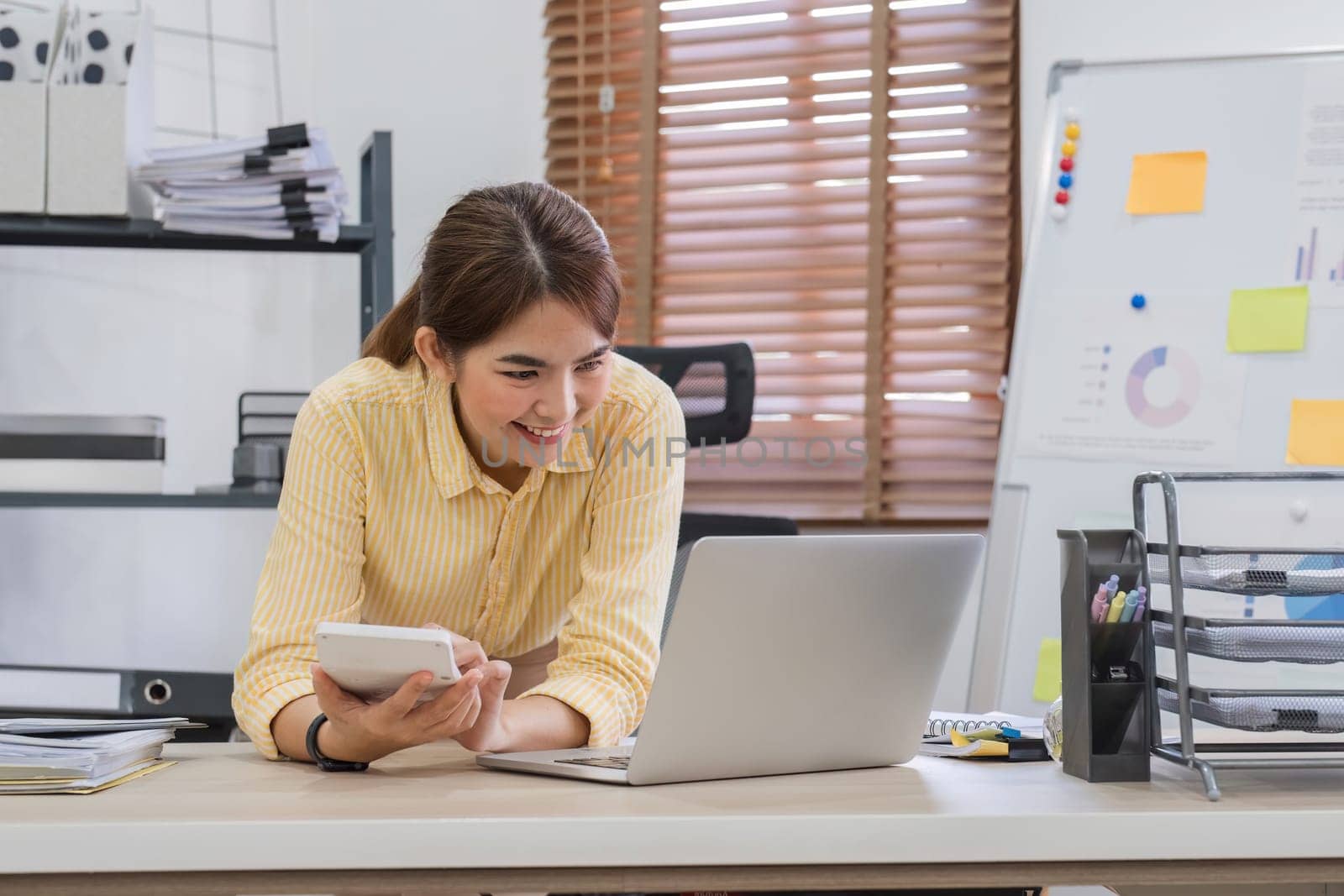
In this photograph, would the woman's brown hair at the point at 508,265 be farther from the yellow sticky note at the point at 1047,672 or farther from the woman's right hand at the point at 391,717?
the yellow sticky note at the point at 1047,672

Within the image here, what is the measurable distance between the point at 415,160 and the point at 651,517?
205cm

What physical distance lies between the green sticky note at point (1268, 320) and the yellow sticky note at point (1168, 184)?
188mm

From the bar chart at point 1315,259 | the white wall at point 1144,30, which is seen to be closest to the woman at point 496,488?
the bar chart at point 1315,259

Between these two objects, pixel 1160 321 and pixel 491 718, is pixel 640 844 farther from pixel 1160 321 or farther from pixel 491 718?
pixel 1160 321

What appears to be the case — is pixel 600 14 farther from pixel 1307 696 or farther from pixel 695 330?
pixel 1307 696

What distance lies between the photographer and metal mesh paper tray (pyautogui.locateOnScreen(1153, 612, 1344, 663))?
3.22 ft

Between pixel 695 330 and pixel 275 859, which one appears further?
pixel 695 330

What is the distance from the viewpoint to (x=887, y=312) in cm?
301

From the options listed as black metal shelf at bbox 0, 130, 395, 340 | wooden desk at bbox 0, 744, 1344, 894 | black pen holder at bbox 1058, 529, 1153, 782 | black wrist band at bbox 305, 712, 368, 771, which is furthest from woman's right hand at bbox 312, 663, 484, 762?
black metal shelf at bbox 0, 130, 395, 340

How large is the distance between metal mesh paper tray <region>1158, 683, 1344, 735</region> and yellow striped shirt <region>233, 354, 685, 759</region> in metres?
0.56

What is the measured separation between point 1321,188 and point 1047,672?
3.22 feet

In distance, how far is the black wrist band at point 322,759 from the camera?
1070 mm

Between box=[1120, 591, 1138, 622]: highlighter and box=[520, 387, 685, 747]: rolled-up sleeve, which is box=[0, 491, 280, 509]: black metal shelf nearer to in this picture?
box=[520, 387, 685, 747]: rolled-up sleeve

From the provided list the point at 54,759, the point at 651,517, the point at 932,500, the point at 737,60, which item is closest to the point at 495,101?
the point at 737,60
